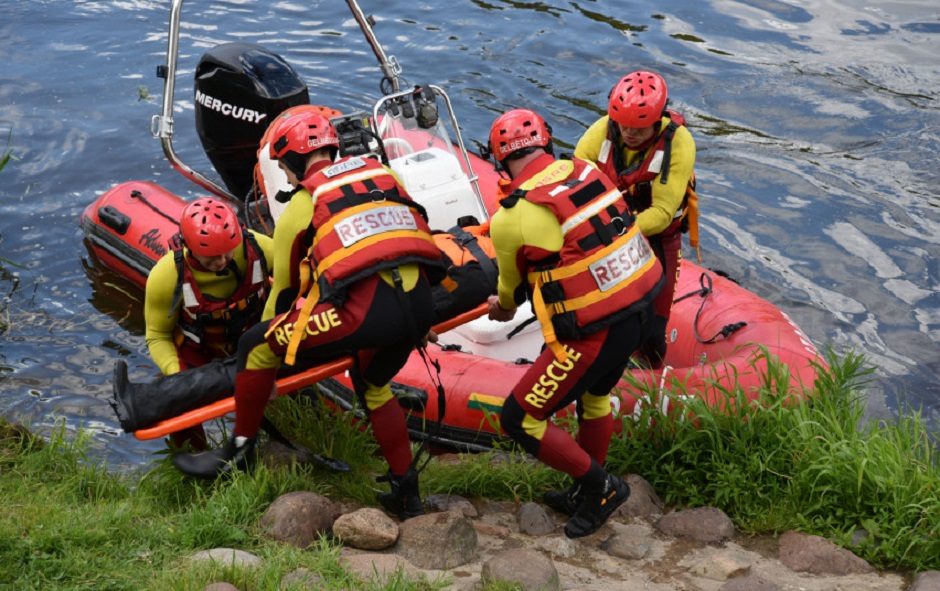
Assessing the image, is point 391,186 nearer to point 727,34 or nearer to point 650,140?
point 650,140

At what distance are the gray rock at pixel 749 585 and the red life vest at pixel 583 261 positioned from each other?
1.08 metres

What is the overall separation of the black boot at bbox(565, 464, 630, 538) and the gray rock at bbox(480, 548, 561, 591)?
545mm

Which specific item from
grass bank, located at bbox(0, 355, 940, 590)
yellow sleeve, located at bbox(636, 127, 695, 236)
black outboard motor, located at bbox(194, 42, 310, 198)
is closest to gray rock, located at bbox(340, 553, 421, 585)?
grass bank, located at bbox(0, 355, 940, 590)

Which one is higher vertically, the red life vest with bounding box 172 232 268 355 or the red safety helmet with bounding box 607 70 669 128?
the red safety helmet with bounding box 607 70 669 128

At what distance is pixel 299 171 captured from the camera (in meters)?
4.87

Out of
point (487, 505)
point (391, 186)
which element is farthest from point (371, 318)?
point (487, 505)

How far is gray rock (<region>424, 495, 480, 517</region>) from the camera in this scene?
525 centimetres

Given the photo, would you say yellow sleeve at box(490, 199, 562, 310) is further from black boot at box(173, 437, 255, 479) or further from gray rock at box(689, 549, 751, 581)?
black boot at box(173, 437, 255, 479)

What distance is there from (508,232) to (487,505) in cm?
140

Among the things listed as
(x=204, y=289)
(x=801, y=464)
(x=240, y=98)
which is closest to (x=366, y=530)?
(x=204, y=289)

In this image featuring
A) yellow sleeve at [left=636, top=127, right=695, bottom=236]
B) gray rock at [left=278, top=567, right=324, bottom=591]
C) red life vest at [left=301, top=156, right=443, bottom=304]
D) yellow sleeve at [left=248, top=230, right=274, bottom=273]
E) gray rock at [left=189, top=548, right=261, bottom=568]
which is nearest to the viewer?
gray rock at [left=278, top=567, right=324, bottom=591]

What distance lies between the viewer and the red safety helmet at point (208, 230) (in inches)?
205

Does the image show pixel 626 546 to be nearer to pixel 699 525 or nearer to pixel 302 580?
pixel 699 525

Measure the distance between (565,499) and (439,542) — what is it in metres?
0.76
